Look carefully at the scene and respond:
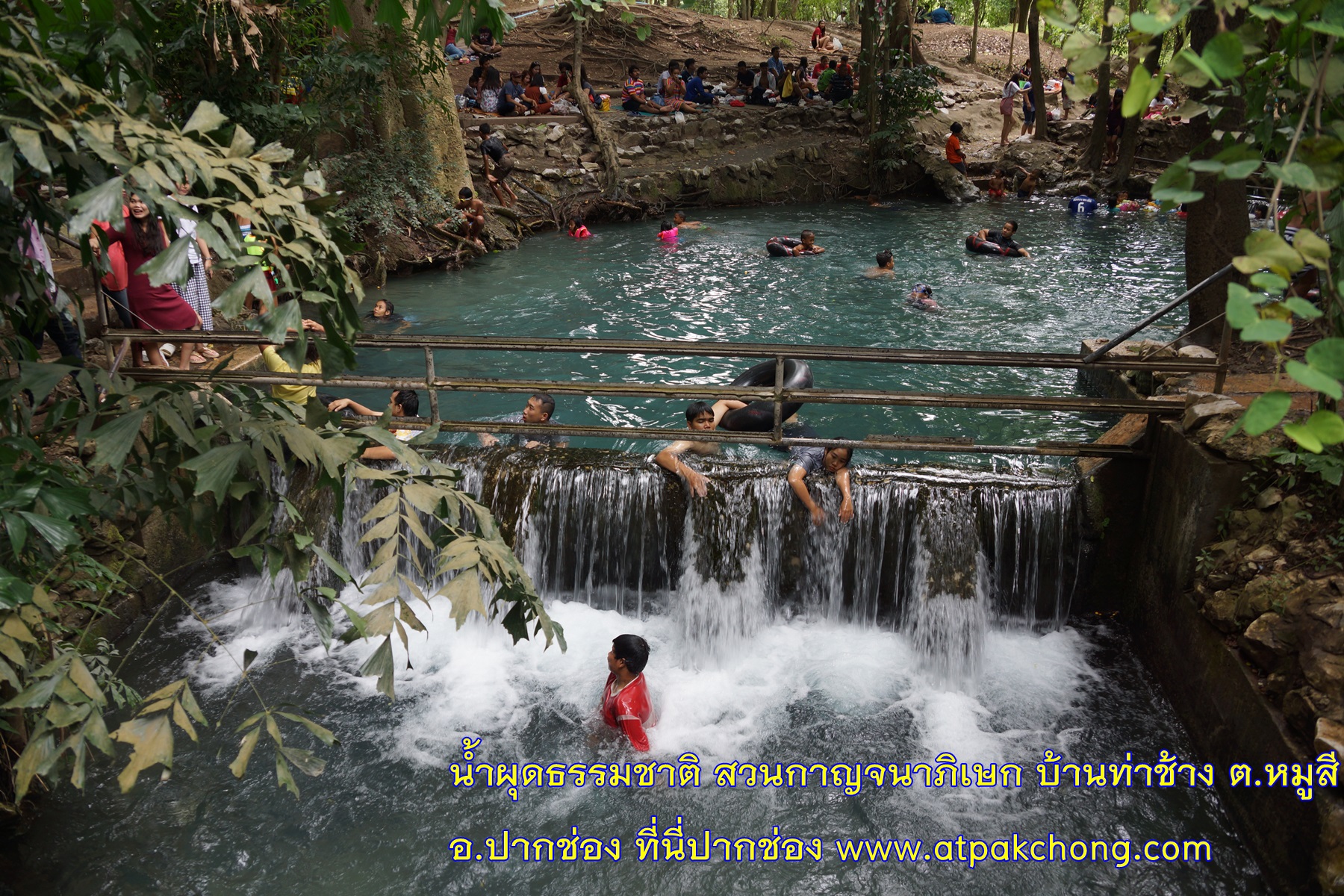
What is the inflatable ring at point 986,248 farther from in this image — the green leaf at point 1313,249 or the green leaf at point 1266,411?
the green leaf at point 1266,411

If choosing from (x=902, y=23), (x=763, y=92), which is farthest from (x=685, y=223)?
(x=902, y=23)

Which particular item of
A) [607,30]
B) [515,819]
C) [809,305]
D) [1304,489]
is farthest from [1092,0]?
[515,819]

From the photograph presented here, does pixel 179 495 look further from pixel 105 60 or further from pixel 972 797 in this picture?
pixel 972 797

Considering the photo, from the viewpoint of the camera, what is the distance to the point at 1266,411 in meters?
2.08

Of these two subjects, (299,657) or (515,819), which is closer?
(515,819)

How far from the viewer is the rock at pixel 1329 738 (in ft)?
12.9

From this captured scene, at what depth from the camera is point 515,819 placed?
16.7ft

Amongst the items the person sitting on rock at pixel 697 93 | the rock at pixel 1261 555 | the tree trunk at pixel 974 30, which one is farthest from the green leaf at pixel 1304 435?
the tree trunk at pixel 974 30

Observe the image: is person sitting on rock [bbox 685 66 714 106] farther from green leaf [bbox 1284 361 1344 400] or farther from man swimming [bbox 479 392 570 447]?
green leaf [bbox 1284 361 1344 400]

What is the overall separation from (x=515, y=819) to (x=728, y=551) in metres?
2.29

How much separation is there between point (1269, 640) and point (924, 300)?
9.07 meters

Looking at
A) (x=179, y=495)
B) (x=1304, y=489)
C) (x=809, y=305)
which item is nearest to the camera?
(x=179, y=495)

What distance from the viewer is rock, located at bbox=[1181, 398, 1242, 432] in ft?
18.1

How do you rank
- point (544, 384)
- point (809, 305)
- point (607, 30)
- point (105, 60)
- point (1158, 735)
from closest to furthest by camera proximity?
point (105, 60) < point (1158, 735) < point (544, 384) < point (809, 305) < point (607, 30)
